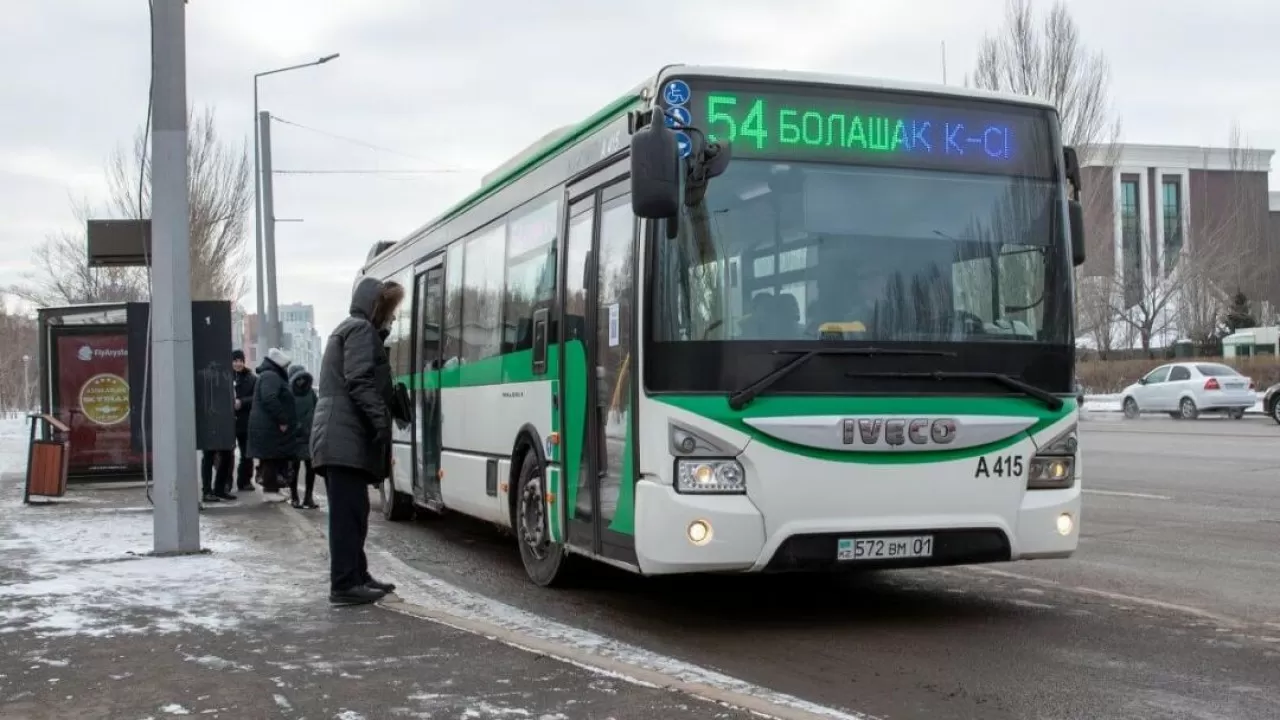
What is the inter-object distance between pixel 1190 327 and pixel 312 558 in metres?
56.3

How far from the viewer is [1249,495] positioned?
1426 centimetres

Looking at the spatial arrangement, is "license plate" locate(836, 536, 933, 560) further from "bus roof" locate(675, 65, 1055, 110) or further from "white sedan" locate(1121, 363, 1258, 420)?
"white sedan" locate(1121, 363, 1258, 420)

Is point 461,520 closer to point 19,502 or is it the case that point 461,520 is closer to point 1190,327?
point 19,502

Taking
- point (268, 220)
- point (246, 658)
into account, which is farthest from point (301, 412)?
point (268, 220)

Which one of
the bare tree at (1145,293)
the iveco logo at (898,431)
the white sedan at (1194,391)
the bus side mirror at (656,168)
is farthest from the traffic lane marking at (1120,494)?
the bare tree at (1145,293)

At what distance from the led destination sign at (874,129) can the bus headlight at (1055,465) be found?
151cm

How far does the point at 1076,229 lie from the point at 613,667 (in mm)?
3873

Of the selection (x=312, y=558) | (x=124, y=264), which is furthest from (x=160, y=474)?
(x=124, y=264)

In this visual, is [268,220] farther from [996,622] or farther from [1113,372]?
[1113,372]

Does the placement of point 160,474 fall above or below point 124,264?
below

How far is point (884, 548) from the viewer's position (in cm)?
708

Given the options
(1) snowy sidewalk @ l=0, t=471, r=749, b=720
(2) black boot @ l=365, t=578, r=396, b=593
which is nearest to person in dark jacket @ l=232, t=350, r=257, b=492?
(1) snowy sidewalk @ l=0, t=471, r=749, b=720

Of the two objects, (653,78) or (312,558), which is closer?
(653,78)

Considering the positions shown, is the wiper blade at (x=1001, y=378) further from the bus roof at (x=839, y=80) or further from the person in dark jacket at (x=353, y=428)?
the person in dark jacket at (x=353, y=428)
